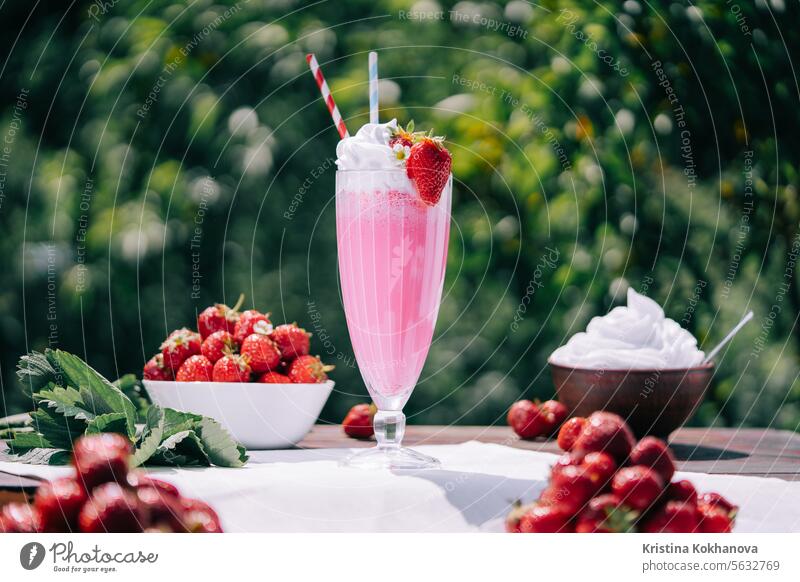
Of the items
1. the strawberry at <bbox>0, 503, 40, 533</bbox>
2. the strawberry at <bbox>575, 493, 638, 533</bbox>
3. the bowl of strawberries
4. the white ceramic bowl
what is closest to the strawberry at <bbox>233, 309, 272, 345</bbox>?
the bowl of strawberries

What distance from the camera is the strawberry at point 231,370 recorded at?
68.8 inches

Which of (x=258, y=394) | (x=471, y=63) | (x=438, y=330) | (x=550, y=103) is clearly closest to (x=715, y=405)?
(x=438, y=330)

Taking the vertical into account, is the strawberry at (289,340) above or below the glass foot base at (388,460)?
above

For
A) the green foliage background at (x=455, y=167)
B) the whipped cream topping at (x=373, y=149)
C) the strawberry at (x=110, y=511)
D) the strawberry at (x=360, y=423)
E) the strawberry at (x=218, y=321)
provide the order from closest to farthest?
the strawberry at (x=110, y=511) < the whipped cream topping at (x=373, y=149) < the strawberry at (x=218, y=321) < the strawberry at (x=360, y=423) < the green foliage background at (x=455, y=167)

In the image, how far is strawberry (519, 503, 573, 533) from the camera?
1444mm

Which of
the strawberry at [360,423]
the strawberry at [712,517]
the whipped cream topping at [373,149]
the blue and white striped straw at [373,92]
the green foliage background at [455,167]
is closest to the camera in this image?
the strawberry at [712,517]

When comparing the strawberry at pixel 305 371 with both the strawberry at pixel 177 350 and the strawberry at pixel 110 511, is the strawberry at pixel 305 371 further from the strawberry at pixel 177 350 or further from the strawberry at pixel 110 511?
the strawberry at pixel 110 511

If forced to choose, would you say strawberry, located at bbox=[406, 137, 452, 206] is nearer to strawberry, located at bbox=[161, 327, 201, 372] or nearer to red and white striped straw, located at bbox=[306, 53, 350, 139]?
red and white striped straw, located at bbox=[306, 53, 350, 139]

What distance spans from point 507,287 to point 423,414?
1.46ft

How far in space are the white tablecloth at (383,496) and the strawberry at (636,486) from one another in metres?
0.13

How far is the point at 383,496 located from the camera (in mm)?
1465

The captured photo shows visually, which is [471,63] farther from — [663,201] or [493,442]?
[493,442]

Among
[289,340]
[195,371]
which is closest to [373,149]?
[289,340]

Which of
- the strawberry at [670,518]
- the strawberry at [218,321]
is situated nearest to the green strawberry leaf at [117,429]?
the strawberry at [218,321]
